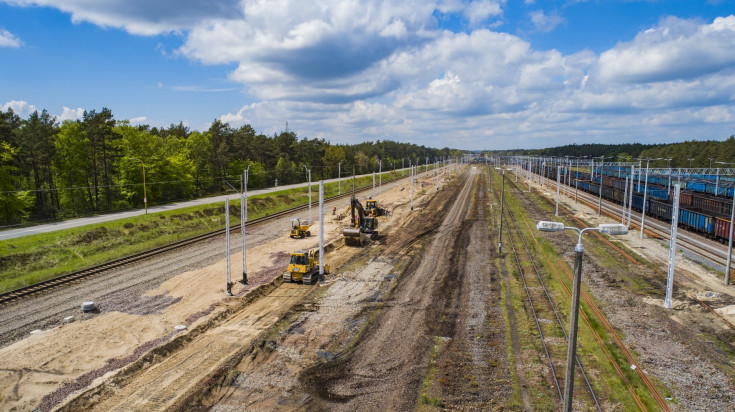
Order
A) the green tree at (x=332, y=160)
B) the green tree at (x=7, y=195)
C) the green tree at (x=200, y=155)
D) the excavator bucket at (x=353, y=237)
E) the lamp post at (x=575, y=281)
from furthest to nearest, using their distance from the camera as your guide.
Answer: the green tree at (x=332, y=160) < the green tree at (x=200, y=155) < the green tree at (x=7, y=195) < the excavator bucket at (x=353, y=237) < the lamp post at (x=575, y=281)

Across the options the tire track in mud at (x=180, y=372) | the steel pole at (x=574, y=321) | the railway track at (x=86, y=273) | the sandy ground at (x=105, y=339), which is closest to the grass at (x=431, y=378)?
the steel pole at (x=574, y=321)

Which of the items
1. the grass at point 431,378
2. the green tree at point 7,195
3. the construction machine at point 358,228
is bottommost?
the grass at point 431,378

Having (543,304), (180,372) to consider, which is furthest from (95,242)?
(543,304)

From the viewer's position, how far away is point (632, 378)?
16.9 m

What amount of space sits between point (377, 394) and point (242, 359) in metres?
6.19

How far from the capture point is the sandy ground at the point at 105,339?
1630 cm

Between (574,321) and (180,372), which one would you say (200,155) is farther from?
(574,321)

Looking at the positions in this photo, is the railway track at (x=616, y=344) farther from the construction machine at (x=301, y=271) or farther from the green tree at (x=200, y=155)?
the green tree at (x=200, y=155)

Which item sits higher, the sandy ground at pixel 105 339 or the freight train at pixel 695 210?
the freight train at pixel 695 210

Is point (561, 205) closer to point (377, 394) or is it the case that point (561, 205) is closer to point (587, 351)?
point (587, 351)

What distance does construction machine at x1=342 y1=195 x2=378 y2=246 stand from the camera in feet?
135

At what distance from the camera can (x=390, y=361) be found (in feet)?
59.8

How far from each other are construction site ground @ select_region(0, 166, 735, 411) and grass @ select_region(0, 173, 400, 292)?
9.78 m

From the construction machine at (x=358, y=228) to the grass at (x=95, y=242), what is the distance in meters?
16.8
